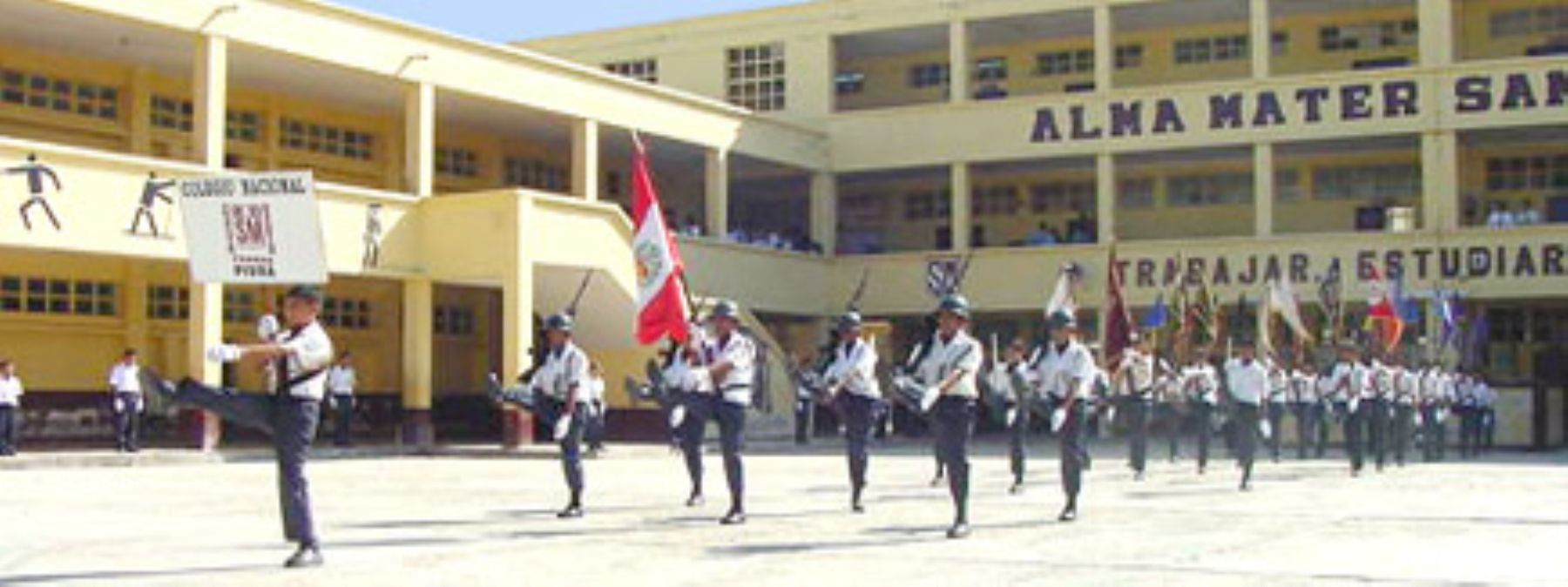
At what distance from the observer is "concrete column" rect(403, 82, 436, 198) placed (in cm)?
3164

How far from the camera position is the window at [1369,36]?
41344mm

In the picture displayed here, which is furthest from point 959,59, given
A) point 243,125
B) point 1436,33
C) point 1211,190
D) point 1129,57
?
point 243,125

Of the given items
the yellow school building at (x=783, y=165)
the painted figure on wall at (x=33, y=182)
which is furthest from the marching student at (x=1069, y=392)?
the yellow school building at (x=783, y=165)

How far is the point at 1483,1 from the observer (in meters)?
40.8

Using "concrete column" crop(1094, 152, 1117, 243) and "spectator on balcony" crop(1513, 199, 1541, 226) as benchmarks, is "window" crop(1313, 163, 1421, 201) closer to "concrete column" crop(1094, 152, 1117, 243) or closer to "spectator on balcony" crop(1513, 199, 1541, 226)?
"spectator on balcony" crop(1513, 199, 1541, 226)

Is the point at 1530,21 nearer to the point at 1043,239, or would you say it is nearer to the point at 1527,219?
the point at 1527,219

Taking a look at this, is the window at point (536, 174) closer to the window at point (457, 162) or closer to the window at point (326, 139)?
the window at point (457, 162)

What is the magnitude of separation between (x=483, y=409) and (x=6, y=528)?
2471 cm

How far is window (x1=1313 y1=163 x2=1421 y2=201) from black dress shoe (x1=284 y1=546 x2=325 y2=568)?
34.6m

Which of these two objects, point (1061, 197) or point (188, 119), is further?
point (1061, 197)

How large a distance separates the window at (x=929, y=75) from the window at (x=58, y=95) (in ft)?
68.4

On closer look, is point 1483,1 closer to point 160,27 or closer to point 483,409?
point 483,409

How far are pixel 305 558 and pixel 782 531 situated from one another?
4.14 m

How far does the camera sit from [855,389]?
55.0 ft
